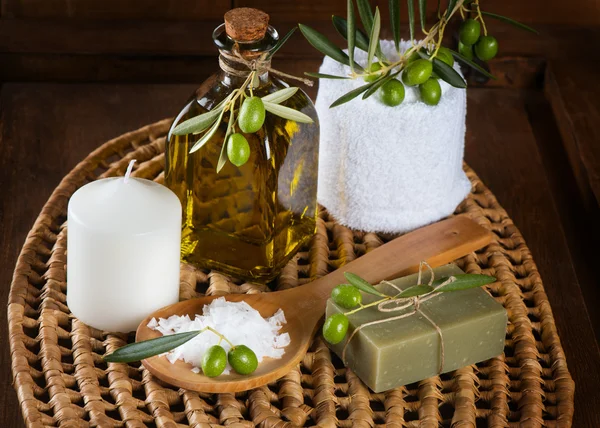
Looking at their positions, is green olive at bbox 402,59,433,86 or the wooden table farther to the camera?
the wooden table

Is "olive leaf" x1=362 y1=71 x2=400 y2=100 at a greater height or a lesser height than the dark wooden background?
greater

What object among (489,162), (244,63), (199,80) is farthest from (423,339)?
(199,80)

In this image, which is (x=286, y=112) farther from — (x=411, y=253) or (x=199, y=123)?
(x=411, y=253)

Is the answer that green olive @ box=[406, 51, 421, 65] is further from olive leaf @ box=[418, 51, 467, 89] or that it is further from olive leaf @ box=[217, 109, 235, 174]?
olive leaf @ box=[217, 109, 235, 174]

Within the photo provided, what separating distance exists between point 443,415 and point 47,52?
716mm

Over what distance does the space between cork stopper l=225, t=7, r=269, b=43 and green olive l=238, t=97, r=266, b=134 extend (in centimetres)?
5

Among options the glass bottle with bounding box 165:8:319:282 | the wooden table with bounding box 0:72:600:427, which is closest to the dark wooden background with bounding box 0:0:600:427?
the wooden table with bounding box 0:72:600:427

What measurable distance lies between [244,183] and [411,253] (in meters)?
0.16

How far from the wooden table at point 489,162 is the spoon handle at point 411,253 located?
0.12 metres

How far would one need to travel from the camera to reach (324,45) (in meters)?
0.76

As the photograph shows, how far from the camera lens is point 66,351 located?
680 mm

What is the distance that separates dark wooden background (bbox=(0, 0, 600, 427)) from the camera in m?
0.98

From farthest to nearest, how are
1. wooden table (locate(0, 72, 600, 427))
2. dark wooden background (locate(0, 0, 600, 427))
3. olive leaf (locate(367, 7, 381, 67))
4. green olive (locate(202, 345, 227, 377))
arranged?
dark wooden background (locate(0, 0, 600, 427))
wooden table (locate(0, 72, 600, 427))
olive leaf (locate(367, 7, 381, 67))
green olive (locate(202, 345, 227, 377))

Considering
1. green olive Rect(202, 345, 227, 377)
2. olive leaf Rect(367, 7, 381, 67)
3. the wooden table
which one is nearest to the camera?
green olive Rect(202, 345, 227, 377)
